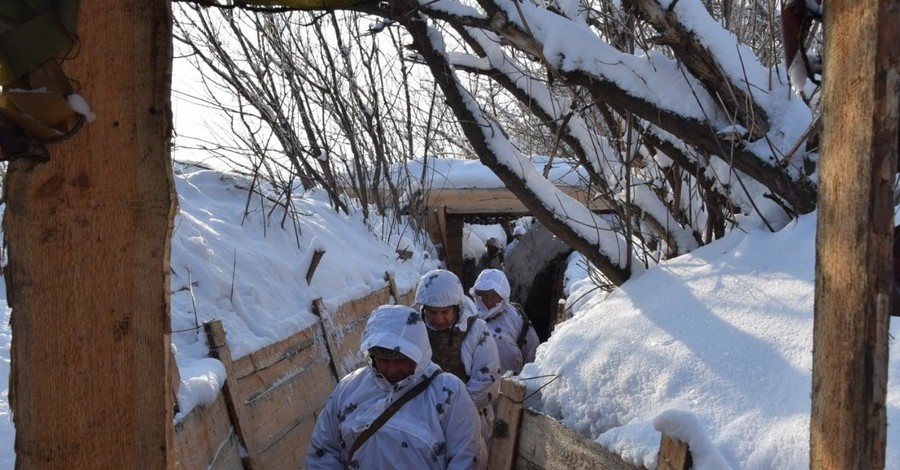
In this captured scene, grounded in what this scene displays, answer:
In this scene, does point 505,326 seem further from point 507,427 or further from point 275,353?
point 507,427

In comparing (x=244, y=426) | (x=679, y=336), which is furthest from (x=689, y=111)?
(x=244, y=426)

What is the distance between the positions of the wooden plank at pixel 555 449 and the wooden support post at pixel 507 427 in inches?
1.1

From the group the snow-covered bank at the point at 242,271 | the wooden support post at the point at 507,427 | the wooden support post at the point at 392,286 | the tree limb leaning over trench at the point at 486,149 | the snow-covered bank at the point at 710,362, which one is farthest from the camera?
the wooden support post at the point at 392,286

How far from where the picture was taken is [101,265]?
6.37ft

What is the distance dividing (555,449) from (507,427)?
0.35 metres

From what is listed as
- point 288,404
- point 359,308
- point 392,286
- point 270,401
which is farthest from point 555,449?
point 392,286

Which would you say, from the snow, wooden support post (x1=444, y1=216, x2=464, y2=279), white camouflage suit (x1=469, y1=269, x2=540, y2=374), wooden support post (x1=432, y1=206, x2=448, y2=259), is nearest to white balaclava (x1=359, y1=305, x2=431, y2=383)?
the snow

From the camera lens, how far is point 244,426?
16.0 feet

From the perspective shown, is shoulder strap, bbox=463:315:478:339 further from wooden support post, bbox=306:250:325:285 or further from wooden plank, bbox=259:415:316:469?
wooden support post, bbox=306:250:325:285

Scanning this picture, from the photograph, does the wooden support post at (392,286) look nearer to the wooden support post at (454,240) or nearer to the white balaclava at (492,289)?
the white balaclava at (492,289)

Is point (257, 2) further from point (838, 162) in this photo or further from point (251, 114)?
point (251, 114)

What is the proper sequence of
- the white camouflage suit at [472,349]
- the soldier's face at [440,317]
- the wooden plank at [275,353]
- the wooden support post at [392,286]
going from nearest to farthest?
1. the wooden plank at [275,353]
2. the white camouflage suit at [472,349]
3. the soldier's face at [440,317]
4. the wooden support post at [392,286]

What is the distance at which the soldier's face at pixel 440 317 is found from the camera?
609cm

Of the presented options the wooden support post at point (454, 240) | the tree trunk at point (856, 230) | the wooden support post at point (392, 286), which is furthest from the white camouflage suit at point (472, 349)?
the wooden support post at point (454, 240)
